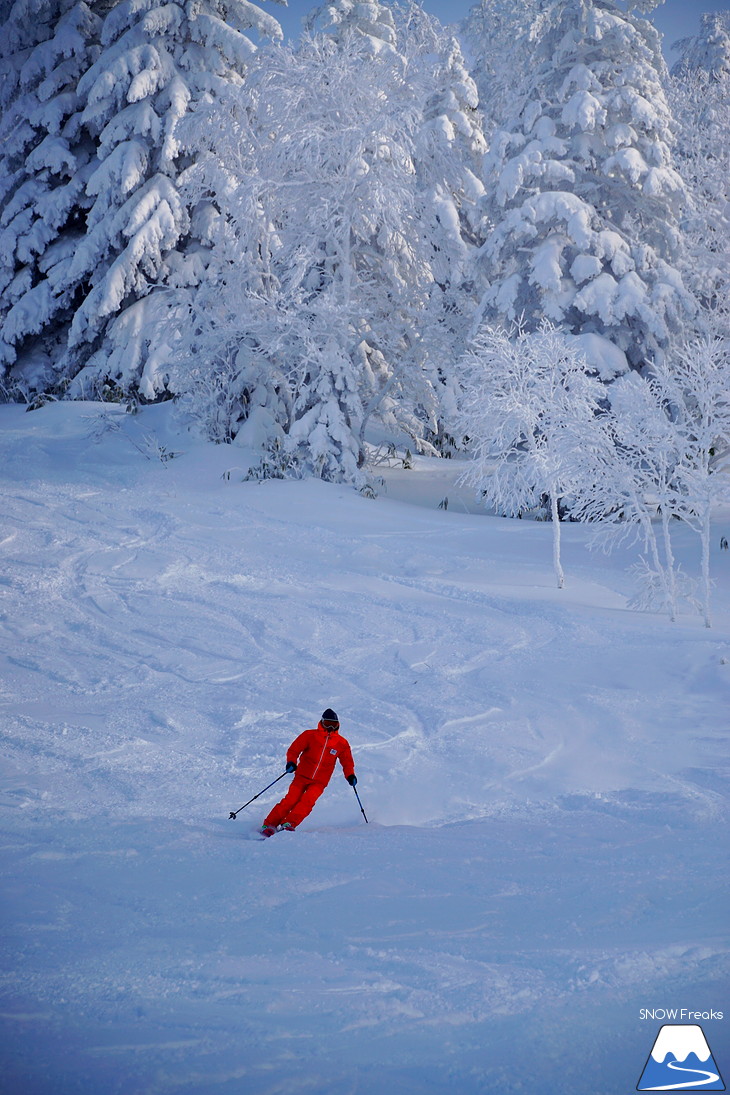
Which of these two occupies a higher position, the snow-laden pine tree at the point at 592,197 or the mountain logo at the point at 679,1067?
the snow-laden pine tree at the point at 592,197

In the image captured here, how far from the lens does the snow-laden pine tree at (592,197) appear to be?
16.6m

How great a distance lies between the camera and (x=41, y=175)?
23000 mm

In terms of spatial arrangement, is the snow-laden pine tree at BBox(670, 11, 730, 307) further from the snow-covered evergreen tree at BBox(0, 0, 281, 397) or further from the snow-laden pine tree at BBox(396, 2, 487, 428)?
the snow-covered evergreen tree at BBox(0, 0, 281, 397)

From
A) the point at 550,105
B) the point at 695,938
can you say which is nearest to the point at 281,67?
the point at 550,105

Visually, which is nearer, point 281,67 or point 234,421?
point 281,67

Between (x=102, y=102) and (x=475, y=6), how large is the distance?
16.8 metres

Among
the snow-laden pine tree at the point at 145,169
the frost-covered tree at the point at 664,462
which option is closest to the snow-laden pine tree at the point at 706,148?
the frost-covered tree at the point at 664,462

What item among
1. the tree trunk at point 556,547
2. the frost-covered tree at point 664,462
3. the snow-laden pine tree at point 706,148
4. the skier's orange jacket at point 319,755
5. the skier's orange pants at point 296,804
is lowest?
the skier's orange pants at point 296,804

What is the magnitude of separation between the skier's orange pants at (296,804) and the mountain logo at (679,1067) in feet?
11.2

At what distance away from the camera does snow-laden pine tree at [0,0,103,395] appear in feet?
74.0

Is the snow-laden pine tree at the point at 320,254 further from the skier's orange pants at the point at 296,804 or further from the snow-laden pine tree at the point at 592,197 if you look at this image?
the skier's orange pants at the point at 296,804

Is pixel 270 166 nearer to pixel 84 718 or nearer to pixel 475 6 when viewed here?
pixel 84 718

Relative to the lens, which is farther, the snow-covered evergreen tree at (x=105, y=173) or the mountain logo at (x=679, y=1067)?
the snow-covered evergreen tree at (x=105, y=173)

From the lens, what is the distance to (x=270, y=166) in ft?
58.0
